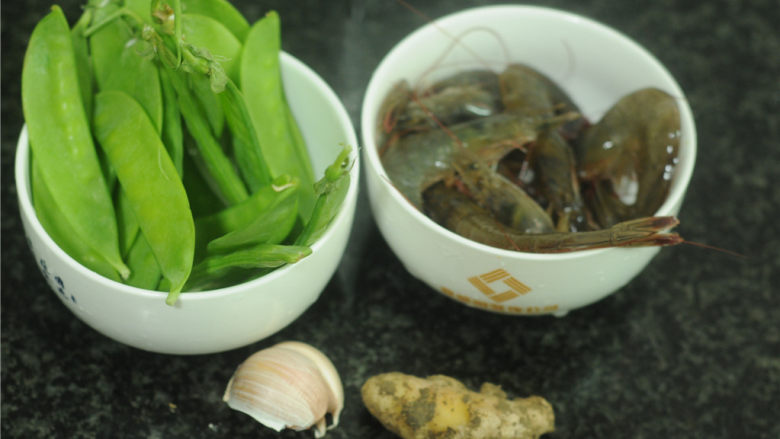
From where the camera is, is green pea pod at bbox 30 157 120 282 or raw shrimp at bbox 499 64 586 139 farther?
raw shrimp at bbox 499 64 586 139

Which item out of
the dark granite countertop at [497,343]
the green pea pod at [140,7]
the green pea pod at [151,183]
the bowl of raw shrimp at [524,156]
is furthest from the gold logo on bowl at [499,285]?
the green pea pod at [140,7]

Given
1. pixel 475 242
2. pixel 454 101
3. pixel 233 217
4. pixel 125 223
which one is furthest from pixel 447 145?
pixel 125 223

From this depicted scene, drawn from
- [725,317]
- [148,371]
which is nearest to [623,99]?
[725,317]

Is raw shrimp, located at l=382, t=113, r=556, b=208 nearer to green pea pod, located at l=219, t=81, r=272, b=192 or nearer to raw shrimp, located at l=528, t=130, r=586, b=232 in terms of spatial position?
raw shrimp, located at l=528, t=130, r=586, b=232

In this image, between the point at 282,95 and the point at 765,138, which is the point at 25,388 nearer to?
the point at 282,95

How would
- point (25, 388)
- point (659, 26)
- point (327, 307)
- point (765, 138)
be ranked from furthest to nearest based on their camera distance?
point (659, 26) → point (765, 138) → point (327, 307) → point (25, 388)

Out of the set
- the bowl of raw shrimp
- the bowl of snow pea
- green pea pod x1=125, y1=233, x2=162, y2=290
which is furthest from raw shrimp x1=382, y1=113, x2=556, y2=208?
green pea pod x1=125, y1=233, x2=162, y2=290

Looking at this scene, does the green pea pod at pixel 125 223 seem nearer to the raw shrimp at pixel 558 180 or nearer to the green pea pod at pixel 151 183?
the green pea pod at pixel 151 183
